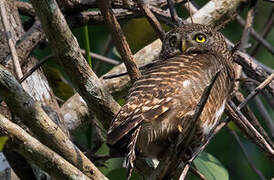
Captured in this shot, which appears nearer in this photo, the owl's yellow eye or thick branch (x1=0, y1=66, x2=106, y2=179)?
thick branch (x1=0, y1=66, x2=106, y2=179)

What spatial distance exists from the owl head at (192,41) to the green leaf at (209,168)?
0.61 m

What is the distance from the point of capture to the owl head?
337 cm

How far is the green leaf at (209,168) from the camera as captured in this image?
3.05 meters

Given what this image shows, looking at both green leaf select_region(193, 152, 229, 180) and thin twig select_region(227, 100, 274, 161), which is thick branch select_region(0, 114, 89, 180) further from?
green leaf select_region(193, 152, 229, 180)

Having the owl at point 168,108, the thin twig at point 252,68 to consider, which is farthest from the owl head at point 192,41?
the owl at point 168,108

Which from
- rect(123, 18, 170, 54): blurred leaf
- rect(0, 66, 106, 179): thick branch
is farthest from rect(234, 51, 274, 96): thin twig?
rect(0, 66, 106, 179): thick branch

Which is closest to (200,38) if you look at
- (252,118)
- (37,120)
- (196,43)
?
(196,43)

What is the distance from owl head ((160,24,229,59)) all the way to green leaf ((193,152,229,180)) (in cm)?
61

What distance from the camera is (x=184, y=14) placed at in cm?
547

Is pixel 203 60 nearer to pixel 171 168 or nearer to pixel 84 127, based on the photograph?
pixel 171 168

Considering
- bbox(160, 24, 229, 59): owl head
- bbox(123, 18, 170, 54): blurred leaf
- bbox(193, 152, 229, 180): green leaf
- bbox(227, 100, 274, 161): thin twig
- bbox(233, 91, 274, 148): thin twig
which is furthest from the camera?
bbox(123, 18, 170, 54): blurred leaf

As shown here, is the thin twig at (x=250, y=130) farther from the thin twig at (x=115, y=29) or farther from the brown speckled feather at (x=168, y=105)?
the thin twig at (x=115, y=29)

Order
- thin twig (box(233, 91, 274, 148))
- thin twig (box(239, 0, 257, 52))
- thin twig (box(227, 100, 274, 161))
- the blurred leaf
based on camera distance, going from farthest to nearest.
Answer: the blurred leaf < thin twig (box(239, 0, 257, 52)) < thin twig (box(233, 91, 274, 148)) < thin twig (box(227, 100, 274, 161))

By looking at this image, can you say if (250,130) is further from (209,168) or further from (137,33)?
(137,33)
